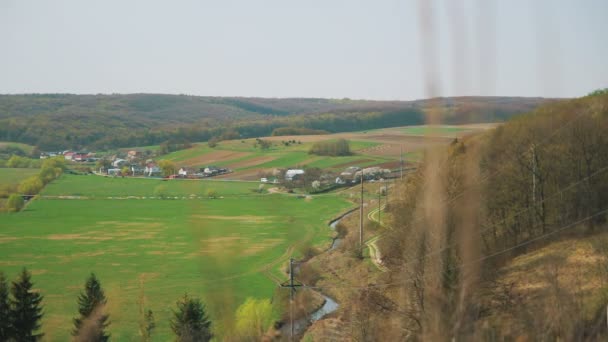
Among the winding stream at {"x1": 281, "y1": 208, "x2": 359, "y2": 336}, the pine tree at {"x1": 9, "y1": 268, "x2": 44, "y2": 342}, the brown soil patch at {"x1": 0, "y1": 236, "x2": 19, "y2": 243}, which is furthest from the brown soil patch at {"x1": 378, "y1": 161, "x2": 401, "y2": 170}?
the winding stream at {"x1": 281, "y1": 208, "x2": 359, "y2": 336}

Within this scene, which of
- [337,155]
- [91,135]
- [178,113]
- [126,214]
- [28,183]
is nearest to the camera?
[126,214]

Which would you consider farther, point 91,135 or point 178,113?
point 178,113

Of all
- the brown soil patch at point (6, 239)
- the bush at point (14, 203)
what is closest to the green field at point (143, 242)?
the brown soil patch at point (6, 239)

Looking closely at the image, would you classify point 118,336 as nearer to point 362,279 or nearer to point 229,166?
point 362,279

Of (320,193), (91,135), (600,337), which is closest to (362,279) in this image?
Result: (600,337)

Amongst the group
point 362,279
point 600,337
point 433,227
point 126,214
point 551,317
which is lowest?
point 126,214

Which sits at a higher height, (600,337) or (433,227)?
(433,227)

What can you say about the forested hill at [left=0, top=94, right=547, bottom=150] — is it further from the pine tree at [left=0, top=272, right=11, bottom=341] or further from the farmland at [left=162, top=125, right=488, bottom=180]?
the pine tree at [left=0, top=272, right=11, bottom=341]

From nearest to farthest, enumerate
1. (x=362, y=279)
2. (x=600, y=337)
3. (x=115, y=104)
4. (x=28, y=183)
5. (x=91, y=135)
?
1. (x=600, y=337)
2. (x=362, y=279)
3. (x=28, y=183)
4. (x=91, y=135)
5. (x=115, y=104)

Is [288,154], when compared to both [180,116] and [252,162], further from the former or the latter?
[180,116]
